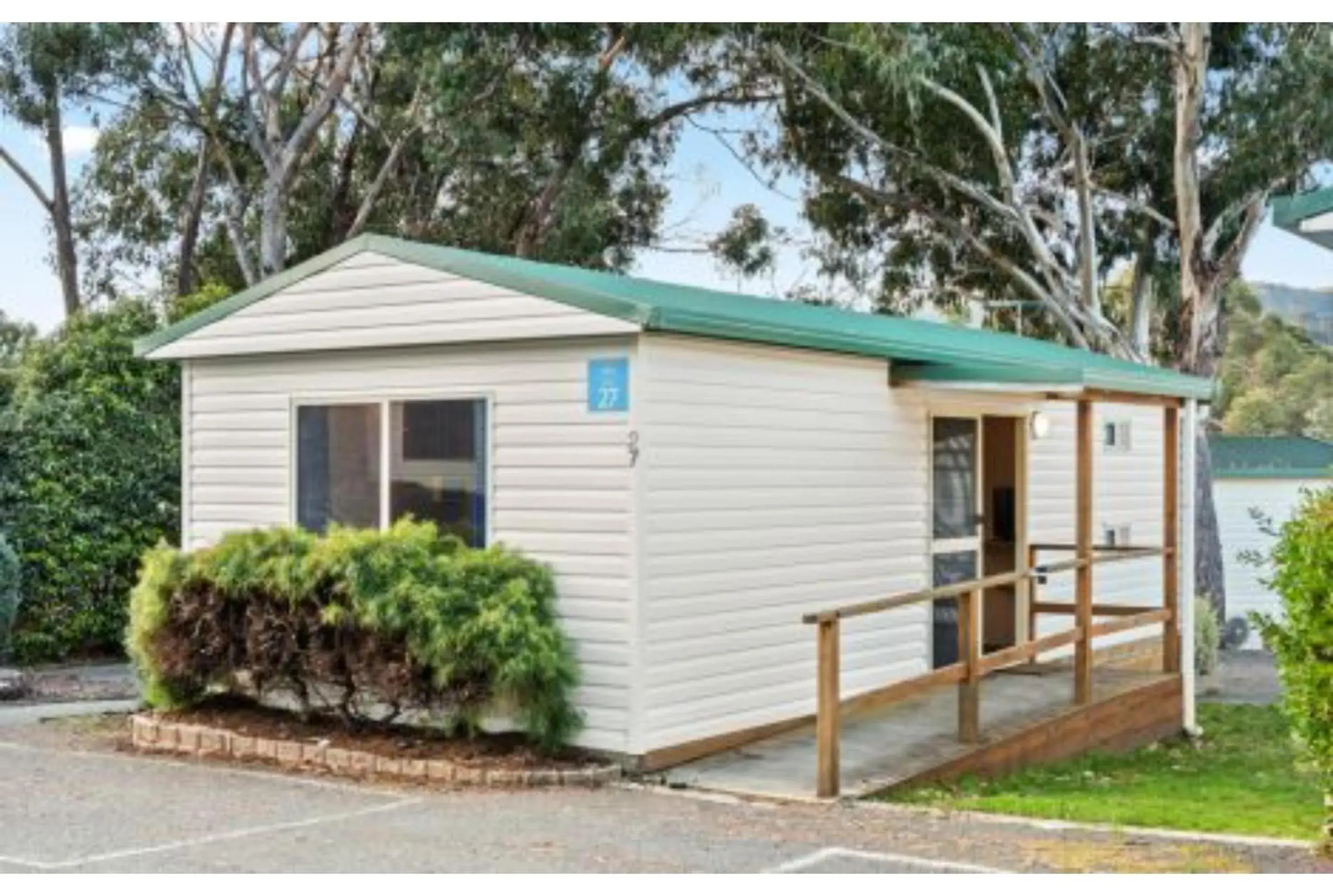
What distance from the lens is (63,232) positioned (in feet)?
98.7

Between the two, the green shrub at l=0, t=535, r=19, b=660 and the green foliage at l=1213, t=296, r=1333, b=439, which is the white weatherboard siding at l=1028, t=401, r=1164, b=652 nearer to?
the green shrub at l=0, t=535, r=19, b=660

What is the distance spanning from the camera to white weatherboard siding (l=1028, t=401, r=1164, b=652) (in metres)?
13.2

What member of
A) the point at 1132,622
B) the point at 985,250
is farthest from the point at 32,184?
the point at 1132,622

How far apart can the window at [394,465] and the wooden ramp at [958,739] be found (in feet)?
6.34

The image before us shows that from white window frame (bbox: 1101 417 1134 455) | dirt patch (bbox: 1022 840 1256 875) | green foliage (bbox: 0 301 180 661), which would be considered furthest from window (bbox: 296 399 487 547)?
white window frame (bbox: 1101 417 1134 455)

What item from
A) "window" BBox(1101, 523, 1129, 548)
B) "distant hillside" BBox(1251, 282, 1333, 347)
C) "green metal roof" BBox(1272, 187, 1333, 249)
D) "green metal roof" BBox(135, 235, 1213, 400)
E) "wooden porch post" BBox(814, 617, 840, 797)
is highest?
"distant hillside" BBox(1251, 282, 1333, 347)

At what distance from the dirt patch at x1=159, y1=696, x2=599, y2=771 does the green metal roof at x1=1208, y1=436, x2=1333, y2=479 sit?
1615 centimetres

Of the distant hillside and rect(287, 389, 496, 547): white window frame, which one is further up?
the distant hillside

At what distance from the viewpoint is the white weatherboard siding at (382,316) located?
902 centimetres

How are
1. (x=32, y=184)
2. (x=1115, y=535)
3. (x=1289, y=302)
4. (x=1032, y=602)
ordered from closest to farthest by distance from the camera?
(x=1032, y=602) < (x=1115, y=535) < (x=32, y=184) < (x=1289, y=302)

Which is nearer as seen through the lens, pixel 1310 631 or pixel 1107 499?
pixel 1310 631

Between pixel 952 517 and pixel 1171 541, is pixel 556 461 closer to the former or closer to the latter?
pixel 952 517

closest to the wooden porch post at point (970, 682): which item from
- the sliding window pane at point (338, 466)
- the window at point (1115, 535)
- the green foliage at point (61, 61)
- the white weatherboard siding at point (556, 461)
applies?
the white weatherboard siding at point (556, 461)

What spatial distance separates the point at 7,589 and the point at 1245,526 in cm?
1691
